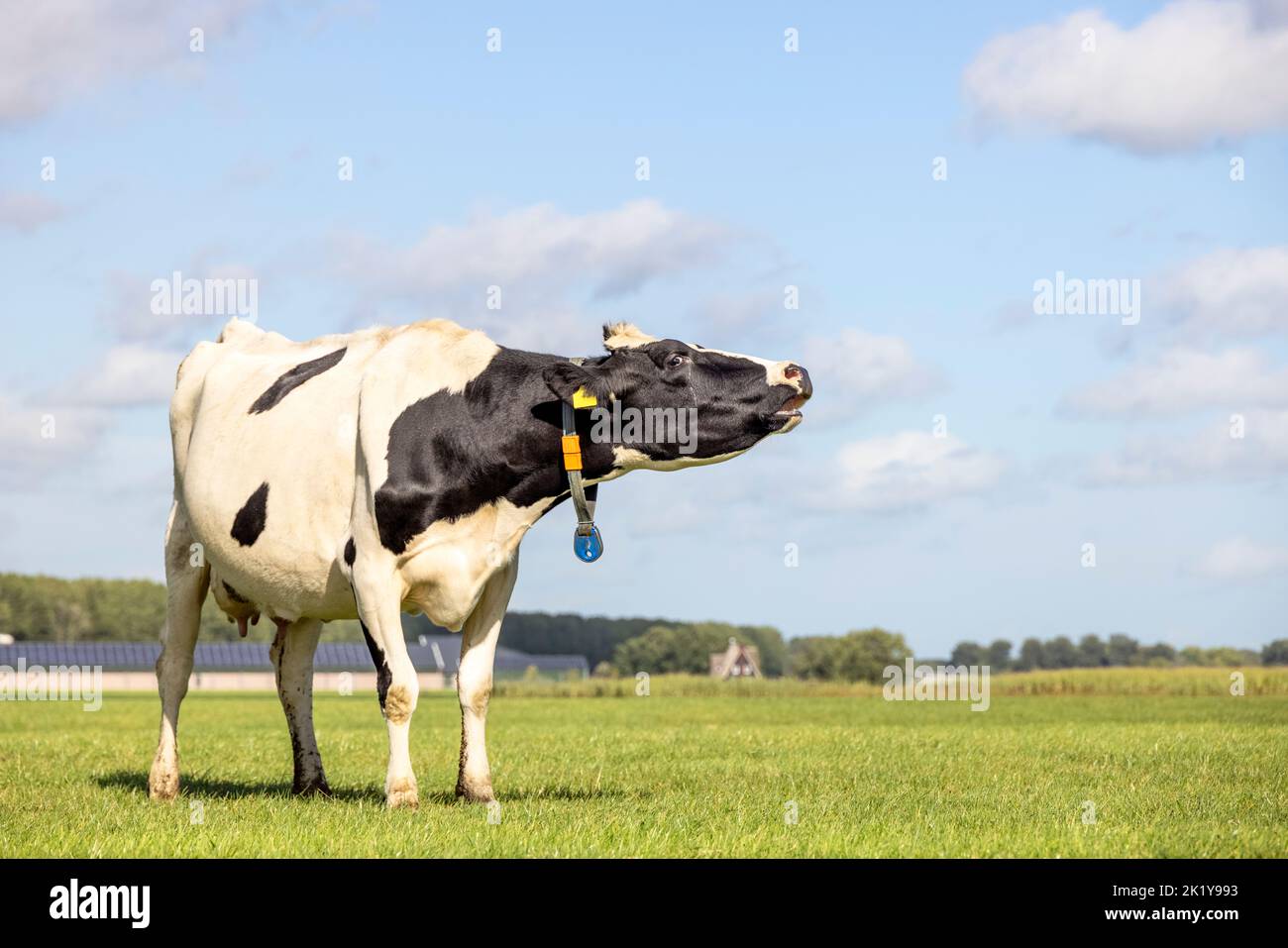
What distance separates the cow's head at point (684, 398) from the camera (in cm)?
1005

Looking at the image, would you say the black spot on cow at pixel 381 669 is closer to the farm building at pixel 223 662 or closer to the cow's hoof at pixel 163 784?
the cow's hoof at pixel 163 784

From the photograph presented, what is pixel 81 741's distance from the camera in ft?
64.7

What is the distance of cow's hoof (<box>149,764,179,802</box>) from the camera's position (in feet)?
39.3

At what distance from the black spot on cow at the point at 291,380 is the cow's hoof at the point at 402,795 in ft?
11.2

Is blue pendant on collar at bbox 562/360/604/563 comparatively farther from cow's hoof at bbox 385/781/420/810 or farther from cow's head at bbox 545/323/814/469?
cow's hoof at bbox 385/781/420/810

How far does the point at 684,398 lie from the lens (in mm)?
10109

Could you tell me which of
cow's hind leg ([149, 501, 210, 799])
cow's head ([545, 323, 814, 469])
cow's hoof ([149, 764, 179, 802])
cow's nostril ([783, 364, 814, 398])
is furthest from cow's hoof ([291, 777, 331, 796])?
cow's nostril ([783, 364, 814, 398])

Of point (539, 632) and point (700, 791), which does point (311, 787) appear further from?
point (539, 632)

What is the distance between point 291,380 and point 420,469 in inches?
86.3

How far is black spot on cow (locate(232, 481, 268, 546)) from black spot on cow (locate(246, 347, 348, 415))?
32.4 inches

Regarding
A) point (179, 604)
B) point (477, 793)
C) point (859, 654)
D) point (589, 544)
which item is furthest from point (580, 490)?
point (859, 654)
